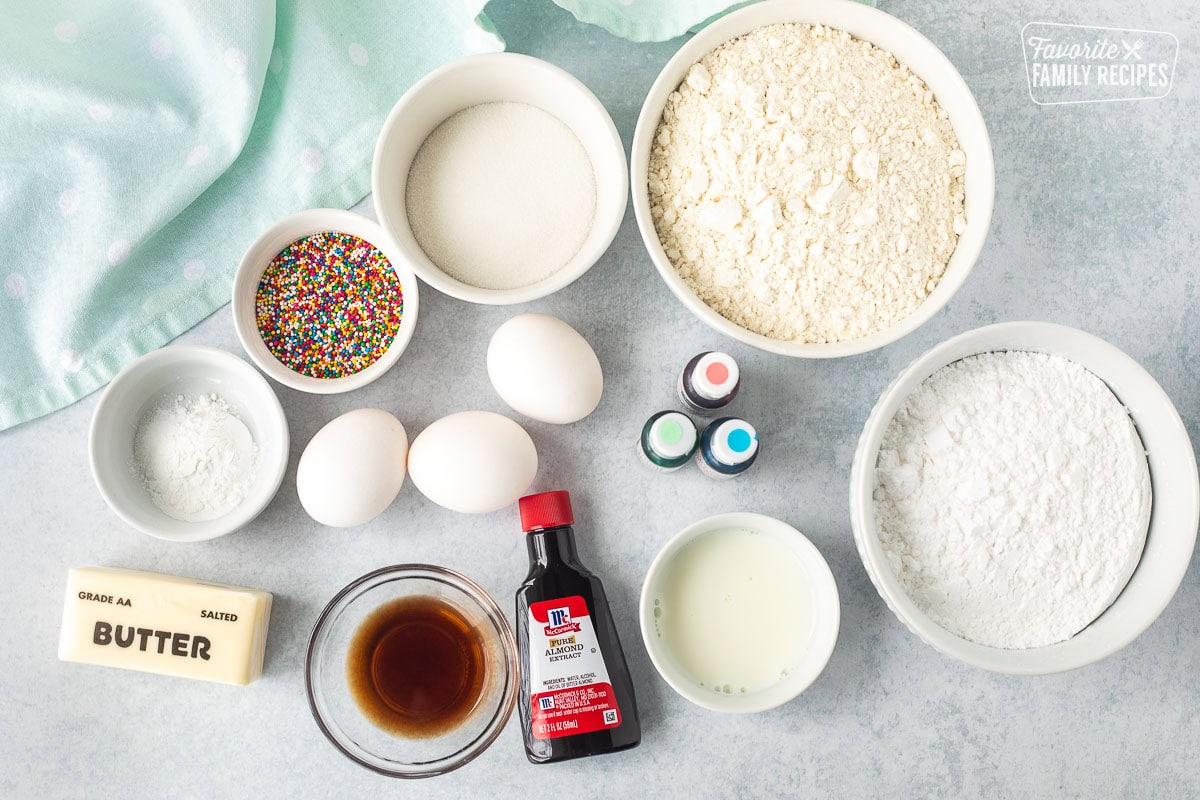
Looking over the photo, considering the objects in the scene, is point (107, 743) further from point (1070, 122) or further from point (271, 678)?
point (1070, 122)

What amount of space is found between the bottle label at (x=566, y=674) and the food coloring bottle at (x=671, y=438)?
217 mm

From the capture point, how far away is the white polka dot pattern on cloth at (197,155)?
1044mm

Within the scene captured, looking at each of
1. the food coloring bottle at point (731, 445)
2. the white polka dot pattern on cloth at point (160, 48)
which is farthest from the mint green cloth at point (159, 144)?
the food coloring bottle at point (731, 445)

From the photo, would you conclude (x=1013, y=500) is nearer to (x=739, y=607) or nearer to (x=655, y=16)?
(x=739, y=607)

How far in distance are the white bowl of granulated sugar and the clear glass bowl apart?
19.3 inches

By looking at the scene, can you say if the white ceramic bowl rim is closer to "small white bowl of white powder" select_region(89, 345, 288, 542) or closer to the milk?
"small white bowl of white powder" select_region(89, 345, 288, 542)

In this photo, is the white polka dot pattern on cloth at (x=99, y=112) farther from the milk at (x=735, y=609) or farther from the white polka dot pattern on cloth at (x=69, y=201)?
the milk at (x=735, y=609)

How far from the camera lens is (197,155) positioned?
1.04 m

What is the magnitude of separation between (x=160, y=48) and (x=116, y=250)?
0.89 ft

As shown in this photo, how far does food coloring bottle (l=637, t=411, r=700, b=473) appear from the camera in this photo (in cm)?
100

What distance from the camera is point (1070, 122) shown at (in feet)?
3.76

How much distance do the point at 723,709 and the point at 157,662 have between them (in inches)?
28.6

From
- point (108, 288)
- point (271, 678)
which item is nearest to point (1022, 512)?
point (271, 678)
